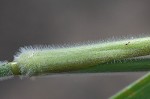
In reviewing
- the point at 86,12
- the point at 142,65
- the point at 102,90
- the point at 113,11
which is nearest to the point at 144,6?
the point at 113,11

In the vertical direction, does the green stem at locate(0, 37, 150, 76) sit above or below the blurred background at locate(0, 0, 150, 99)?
below

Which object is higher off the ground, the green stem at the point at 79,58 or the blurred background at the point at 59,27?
the blurred background at the point at 59,27

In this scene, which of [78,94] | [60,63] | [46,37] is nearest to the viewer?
[60,63]

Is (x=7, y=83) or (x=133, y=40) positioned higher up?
(x=7, y=83)

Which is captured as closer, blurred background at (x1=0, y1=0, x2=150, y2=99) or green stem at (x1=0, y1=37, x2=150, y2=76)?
green stem at (x1=0, y1=37, x2=150, y2=76)

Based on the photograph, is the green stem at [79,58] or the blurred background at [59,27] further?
the blurred background at [59,27]

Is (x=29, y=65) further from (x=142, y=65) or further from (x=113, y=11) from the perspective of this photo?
(x=113, y=11)

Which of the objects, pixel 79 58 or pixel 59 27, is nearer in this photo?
pixel 79 58

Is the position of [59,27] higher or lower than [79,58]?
higher
